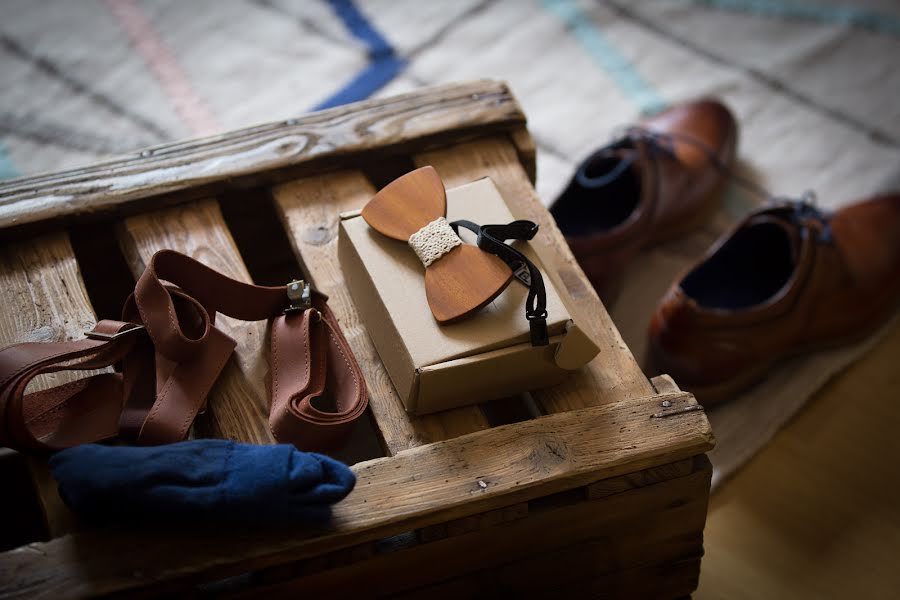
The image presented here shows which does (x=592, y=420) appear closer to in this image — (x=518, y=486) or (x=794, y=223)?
(x=518, y=486)

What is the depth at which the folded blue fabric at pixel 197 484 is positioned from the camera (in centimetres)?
67

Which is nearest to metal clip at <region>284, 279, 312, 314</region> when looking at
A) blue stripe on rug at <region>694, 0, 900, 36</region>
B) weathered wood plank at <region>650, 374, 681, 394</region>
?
weathered wood plank at <region>650, 374, 681, 394</region>

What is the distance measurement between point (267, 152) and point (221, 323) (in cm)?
23

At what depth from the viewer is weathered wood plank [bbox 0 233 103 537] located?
2.80 ft

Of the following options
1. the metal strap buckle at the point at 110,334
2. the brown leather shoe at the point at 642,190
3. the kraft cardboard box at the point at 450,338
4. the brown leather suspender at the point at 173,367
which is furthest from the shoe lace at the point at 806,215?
the metal strap buckle at the point at 110,334

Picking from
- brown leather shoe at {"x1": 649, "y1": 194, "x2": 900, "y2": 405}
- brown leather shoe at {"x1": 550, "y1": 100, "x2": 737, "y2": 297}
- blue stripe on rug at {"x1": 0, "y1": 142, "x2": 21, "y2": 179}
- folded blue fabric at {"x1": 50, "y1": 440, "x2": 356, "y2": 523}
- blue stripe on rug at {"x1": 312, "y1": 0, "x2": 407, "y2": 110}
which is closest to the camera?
folded blue fabric at {"x1": 50, "y1": 440, "x2": 356, "y2": 523}

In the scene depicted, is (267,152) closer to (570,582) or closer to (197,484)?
(197,484)

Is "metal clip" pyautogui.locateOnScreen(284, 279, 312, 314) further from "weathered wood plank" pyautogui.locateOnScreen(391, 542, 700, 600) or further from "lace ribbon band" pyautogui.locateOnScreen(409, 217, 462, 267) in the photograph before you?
"weathered wood plank" pyautogui.locateOnScreen(391, 542, 700, 600)

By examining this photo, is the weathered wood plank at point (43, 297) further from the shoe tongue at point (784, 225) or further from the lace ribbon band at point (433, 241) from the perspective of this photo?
the shoe tongue at point (784, 225)

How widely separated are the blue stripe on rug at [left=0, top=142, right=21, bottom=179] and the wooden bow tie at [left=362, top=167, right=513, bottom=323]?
823 mm

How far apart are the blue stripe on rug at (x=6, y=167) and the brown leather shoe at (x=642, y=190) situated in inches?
33.9

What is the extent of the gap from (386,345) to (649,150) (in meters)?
0.61

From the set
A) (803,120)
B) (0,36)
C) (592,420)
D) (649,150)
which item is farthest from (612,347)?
(0,36)

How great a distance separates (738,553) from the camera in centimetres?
103
